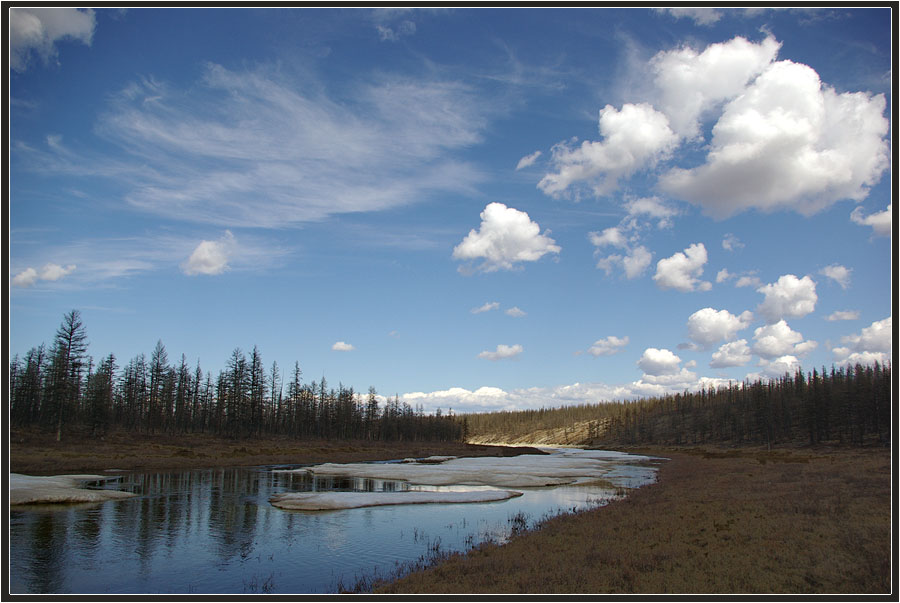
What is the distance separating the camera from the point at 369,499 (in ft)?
105

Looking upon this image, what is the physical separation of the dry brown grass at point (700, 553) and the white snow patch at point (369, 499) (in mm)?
11191

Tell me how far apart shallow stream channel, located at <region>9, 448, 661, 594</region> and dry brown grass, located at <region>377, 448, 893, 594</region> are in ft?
8.45

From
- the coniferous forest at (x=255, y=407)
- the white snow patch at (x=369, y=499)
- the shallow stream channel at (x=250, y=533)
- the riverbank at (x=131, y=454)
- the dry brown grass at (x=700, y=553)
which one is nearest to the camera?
the dry brown grass at (x=700, y=553)

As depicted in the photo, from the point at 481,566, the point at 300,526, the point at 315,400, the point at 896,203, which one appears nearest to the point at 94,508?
the point at 300,526

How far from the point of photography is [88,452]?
2135 inches

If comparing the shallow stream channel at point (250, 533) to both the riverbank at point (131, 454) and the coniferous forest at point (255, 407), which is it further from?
the coniferous forest at point (255, 407)

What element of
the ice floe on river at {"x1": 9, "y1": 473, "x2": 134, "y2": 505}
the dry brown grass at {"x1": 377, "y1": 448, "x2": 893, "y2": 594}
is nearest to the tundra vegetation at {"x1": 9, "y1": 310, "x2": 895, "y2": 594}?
the dry brown grass at {"x1": 377, "y1": 448, "x2": 893, "y2": 594}

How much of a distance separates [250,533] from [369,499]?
442 inches

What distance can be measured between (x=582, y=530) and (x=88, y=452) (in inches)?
2265

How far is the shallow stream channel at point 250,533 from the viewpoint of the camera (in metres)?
15.1

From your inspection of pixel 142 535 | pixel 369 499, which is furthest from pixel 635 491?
pixel 142 535

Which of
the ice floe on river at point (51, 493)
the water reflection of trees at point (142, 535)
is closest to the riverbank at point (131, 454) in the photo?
the ice floe on river at point (51, 493)

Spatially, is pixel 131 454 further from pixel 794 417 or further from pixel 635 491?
pixel 794 417

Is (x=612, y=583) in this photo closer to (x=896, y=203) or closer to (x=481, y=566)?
(x=481, y=566)
